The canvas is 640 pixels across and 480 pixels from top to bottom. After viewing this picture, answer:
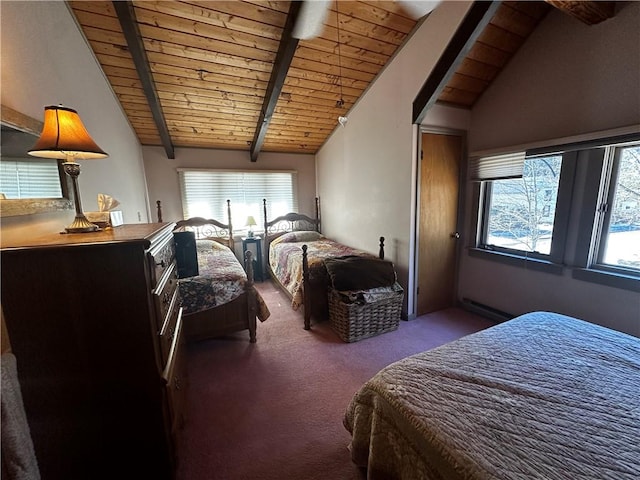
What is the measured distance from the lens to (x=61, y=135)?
1.12m

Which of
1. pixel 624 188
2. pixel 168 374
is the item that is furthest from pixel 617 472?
pixel 624 188

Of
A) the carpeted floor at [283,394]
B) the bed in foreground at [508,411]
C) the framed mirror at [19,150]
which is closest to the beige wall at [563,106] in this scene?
the carpeted floor at [283,394]

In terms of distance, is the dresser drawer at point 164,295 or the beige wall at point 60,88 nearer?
the dresser drawer at point 164,295

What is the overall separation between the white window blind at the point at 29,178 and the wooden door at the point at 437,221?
9.23 feet

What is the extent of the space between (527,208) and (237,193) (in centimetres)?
381

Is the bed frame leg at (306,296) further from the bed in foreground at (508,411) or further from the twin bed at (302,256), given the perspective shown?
the bed in foreground at (508,411)

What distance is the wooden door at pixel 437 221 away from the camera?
286 cm

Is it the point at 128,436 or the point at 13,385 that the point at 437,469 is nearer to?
the point at 128,436

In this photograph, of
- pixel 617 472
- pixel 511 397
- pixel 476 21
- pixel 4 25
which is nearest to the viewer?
pixel 617 472

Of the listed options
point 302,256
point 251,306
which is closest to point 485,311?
point 302,256

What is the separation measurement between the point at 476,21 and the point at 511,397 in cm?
238

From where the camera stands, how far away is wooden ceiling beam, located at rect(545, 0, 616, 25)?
181 cm

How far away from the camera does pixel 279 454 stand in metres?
1.47

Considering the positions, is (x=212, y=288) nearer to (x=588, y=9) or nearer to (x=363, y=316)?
(x=363, y=316)
